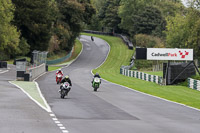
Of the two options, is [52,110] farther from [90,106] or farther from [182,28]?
[182,28]

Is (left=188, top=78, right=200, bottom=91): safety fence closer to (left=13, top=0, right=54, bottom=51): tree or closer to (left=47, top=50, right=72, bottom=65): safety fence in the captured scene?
(left=13, top=0, right=54, bottom=51): tree

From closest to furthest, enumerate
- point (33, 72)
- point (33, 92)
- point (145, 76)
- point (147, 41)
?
point (33, 92) < point (33, 72) < point (145, 76) < point (147, 41)

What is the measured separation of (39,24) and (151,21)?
39949 mm

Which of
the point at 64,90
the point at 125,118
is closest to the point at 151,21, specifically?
the point at 64,90

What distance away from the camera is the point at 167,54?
42938 mm

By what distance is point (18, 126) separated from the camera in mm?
13172

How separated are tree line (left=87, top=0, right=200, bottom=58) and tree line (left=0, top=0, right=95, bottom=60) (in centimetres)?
1006

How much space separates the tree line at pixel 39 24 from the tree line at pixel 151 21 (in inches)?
396

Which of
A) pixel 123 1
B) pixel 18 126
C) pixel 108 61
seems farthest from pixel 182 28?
pixel 18 126

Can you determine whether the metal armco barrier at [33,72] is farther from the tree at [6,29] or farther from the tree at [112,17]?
the tree at [112,17]

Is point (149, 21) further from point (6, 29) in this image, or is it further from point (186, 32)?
point (6, 29)

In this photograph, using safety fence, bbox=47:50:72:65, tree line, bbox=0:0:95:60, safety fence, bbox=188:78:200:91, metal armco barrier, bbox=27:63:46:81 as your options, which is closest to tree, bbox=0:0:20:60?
tree line, bbox=0:0:95:60

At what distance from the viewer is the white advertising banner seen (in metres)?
42.8

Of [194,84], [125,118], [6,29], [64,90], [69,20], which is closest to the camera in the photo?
[125,118]
